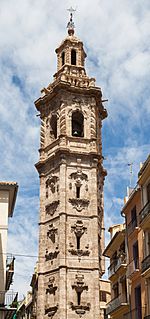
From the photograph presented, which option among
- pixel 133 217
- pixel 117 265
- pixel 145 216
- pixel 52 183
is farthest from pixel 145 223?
pixel 52 183

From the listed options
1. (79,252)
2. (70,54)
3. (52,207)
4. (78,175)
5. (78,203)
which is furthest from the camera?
(70,54)

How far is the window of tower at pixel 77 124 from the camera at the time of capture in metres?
45.0

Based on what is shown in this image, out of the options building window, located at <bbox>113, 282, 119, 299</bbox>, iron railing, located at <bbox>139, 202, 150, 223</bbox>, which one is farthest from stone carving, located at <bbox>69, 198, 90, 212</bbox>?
iron railing, located at <bbox>139, 202, 150, 223</bbox>

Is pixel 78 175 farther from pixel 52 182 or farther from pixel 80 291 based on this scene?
pixel 80 291

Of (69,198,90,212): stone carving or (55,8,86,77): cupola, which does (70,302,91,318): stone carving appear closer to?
(69,198,90,212): stone carving

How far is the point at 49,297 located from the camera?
38875mm

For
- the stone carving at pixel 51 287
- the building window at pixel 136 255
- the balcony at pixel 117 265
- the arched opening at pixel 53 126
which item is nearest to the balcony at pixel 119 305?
the balcony at pixel 117 265

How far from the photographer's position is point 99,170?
4391 centimetres

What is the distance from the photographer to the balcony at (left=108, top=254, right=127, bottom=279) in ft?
95.6

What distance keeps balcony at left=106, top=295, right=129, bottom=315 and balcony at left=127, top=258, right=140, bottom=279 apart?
157 cm

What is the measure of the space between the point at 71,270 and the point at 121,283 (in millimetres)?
9418

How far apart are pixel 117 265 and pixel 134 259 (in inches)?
141

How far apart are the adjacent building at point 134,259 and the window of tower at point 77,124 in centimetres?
1465

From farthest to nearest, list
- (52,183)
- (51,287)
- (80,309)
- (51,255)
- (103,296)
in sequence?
(52,183)
(103,296)
(51,255)
(51,287)
(80,309)
